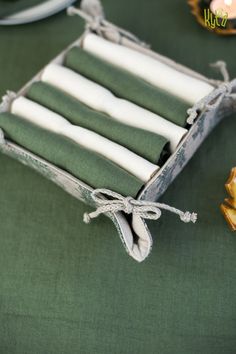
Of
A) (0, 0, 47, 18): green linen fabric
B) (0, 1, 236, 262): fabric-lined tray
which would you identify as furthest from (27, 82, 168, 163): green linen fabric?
(0, 0, 47, 18): green linen fabric

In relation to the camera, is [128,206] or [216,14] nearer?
[128,206]

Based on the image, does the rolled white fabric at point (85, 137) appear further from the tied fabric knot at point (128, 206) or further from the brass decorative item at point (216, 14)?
the brass decorative item at point (216, 14)

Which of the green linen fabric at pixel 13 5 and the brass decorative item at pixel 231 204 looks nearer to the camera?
the brass decorative item at pixel 231 204

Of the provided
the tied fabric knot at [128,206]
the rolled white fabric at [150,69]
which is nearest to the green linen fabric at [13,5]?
the rolled white fabric at [150,69]

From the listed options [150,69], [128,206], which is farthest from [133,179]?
[150,69]

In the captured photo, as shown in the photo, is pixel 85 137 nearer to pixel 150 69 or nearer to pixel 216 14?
pixel 150 69

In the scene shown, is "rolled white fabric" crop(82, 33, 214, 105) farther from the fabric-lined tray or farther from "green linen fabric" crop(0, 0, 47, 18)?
"green linen fabric" crop(0, 0, 47, 18)

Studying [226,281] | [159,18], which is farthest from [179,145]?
[159,18]
